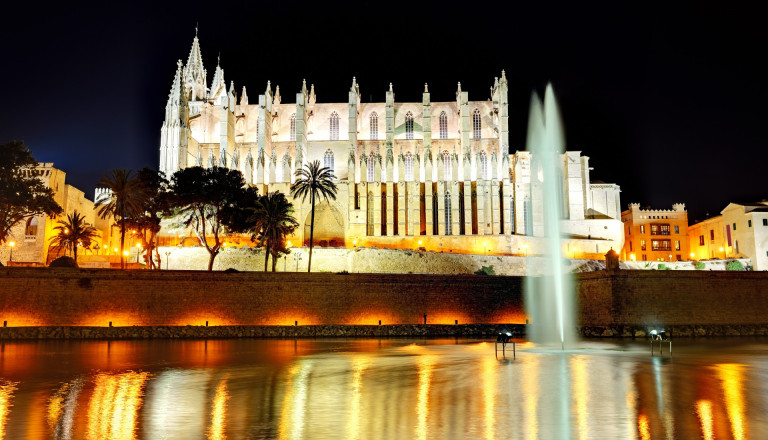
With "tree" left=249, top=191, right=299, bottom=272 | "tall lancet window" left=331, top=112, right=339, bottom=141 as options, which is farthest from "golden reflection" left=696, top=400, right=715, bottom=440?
"tall lancet window" left=331, top=112, right=339, bottom=141

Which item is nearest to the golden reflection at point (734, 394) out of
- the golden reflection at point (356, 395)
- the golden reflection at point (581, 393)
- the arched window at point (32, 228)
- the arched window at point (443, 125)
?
the golden reflection at point (581, 393)

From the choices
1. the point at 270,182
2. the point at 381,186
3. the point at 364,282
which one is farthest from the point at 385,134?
the point at 364,282

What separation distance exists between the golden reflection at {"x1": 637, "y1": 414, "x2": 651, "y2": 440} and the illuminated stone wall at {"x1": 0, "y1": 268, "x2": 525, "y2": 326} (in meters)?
21.1

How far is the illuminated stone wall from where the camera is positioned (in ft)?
92.6

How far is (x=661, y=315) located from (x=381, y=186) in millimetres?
29812

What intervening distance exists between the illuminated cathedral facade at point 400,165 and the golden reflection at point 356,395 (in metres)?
33.5

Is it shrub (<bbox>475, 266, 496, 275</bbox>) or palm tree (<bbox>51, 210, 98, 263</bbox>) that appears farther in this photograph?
shrub (<bbox>475, 266, 496, 275</bbox>)

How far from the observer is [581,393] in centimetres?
1312

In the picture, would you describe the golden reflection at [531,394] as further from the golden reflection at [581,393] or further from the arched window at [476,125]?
the arched window at [476,125]

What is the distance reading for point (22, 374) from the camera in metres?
15.6

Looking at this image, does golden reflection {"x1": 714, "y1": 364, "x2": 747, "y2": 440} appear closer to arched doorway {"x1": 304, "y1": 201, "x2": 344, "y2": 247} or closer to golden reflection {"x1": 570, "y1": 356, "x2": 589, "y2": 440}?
golden reflection {"x1": 570, "y1": 356, "x2": 589, "y2": 440}

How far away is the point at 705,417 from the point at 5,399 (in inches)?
524

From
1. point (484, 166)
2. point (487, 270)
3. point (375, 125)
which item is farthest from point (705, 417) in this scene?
point (375, 125)

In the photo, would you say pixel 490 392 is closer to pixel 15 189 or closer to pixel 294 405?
pixel 294 405
